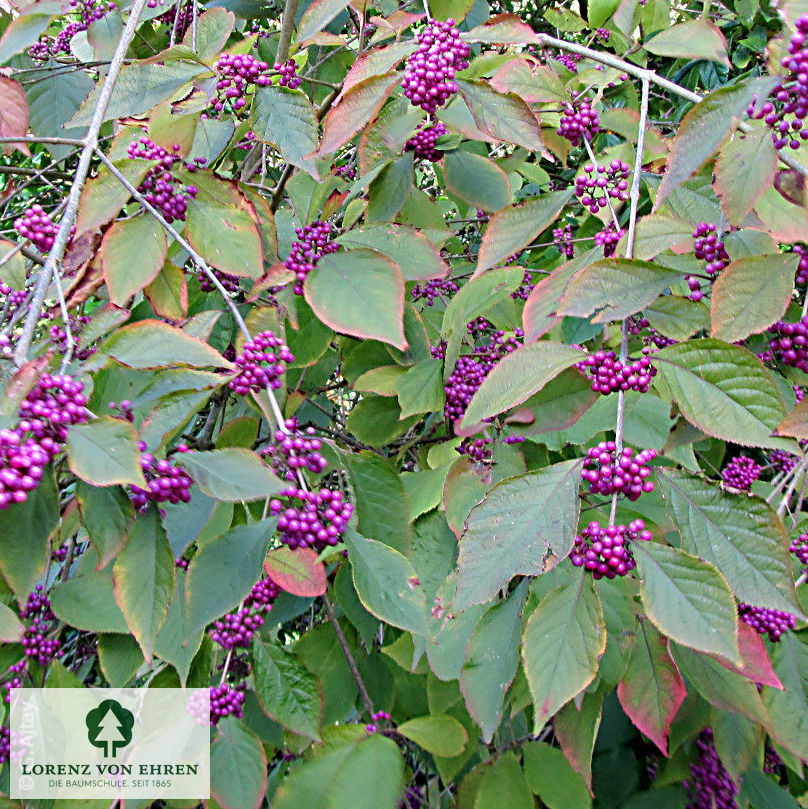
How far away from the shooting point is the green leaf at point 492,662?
900mm

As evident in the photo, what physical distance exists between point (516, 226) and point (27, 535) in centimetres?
83

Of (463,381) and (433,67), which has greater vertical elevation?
(433,67)

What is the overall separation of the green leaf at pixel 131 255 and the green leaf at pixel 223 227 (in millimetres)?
69

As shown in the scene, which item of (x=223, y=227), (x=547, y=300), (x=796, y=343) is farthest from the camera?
(x=223, y=227)

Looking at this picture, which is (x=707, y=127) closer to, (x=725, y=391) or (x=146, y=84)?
(x=725, y=391)

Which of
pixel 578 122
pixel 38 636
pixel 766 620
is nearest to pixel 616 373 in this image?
pixel 766 620

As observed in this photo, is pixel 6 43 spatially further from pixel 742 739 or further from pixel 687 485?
pixel 742 739

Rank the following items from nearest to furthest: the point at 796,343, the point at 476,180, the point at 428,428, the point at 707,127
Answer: the point at 707,127, the point at 796,343, the point at 476,180, the point at 428,428

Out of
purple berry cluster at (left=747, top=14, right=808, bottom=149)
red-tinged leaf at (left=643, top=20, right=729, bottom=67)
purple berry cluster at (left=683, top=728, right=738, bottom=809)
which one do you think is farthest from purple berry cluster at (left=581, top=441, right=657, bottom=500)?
purple berry cluster at (left=683, top=728, right=738, bottom=809)

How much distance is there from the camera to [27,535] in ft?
2.45

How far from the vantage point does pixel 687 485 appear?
2.91ft

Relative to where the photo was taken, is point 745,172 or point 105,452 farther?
point 745,172

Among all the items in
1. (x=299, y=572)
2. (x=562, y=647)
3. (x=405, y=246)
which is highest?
(x=405, y=246)

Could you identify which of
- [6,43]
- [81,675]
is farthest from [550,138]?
[81,675]
